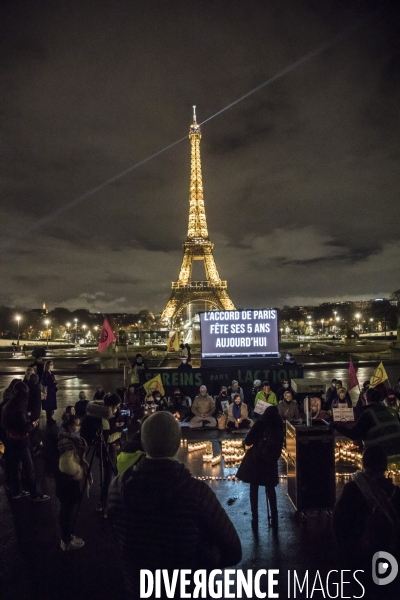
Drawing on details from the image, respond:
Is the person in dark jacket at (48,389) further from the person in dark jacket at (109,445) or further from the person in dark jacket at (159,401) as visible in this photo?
the person in dark jacket at (109,445)

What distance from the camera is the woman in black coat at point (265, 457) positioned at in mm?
5699

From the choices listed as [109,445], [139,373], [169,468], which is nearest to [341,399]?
[109,445]

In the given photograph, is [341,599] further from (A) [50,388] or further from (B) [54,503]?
(A) [50,388]

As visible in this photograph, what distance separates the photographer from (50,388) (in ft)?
37.1

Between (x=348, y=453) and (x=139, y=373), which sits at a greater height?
(x=139, y=373)

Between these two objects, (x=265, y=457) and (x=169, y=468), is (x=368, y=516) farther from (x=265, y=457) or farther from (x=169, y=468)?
(x=265, y=457)

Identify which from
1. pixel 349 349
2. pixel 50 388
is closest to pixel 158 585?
pixel 50 388

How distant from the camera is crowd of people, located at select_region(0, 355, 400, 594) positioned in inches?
94.4

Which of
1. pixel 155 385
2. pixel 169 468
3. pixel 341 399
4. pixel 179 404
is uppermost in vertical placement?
pixel 169 468

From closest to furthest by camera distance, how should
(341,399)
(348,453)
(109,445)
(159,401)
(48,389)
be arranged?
1. (109,445)
2. (348,453)
3. (341,399)
4. (48,389)
5. (159,401)

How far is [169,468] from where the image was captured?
2.45 metres

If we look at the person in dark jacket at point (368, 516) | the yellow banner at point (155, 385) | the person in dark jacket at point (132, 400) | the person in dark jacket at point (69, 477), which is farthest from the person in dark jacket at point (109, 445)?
the yellow banner at point (155, 385)

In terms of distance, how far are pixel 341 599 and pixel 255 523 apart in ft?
5.36

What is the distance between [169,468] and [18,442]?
16.8ft
